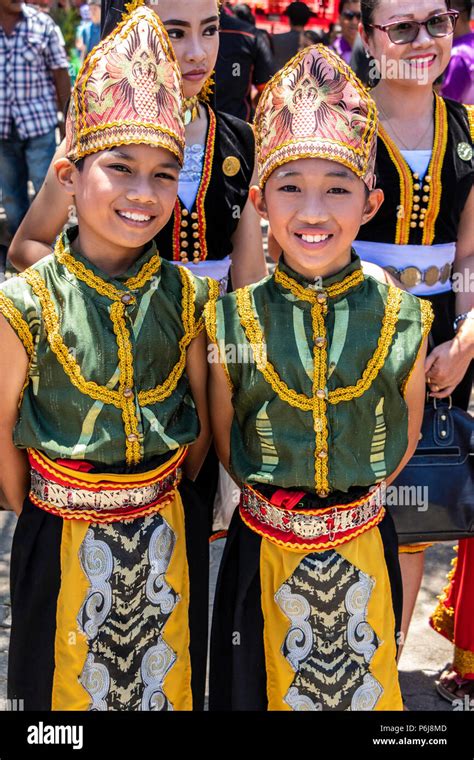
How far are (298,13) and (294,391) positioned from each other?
22.1 feet

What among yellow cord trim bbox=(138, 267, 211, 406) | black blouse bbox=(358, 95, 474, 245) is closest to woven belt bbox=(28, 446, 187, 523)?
yellow cord trim bbox=(138, 267, 211, 406)

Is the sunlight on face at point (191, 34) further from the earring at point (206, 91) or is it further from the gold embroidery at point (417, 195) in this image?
the gold embroidery at point (417, 195)

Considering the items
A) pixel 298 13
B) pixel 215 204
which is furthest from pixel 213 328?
pixel 298 13

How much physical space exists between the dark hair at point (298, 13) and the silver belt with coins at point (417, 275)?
6.09m

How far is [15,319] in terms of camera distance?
2.08m

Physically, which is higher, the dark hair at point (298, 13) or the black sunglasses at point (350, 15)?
the black sunglasses at point (350, 15)

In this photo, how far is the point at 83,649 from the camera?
7.12 feet

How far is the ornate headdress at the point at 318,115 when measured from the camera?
213 centimetres

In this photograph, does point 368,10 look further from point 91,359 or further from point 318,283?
point 91,359

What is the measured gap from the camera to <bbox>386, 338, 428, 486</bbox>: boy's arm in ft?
7.38

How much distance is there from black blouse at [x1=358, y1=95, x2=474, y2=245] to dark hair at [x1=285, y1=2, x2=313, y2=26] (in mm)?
5883

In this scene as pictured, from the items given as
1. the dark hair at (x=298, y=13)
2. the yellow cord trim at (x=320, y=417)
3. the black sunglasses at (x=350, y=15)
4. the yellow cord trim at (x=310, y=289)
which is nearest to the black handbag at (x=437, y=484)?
the yellow cord trim at (x=320, y=417)
